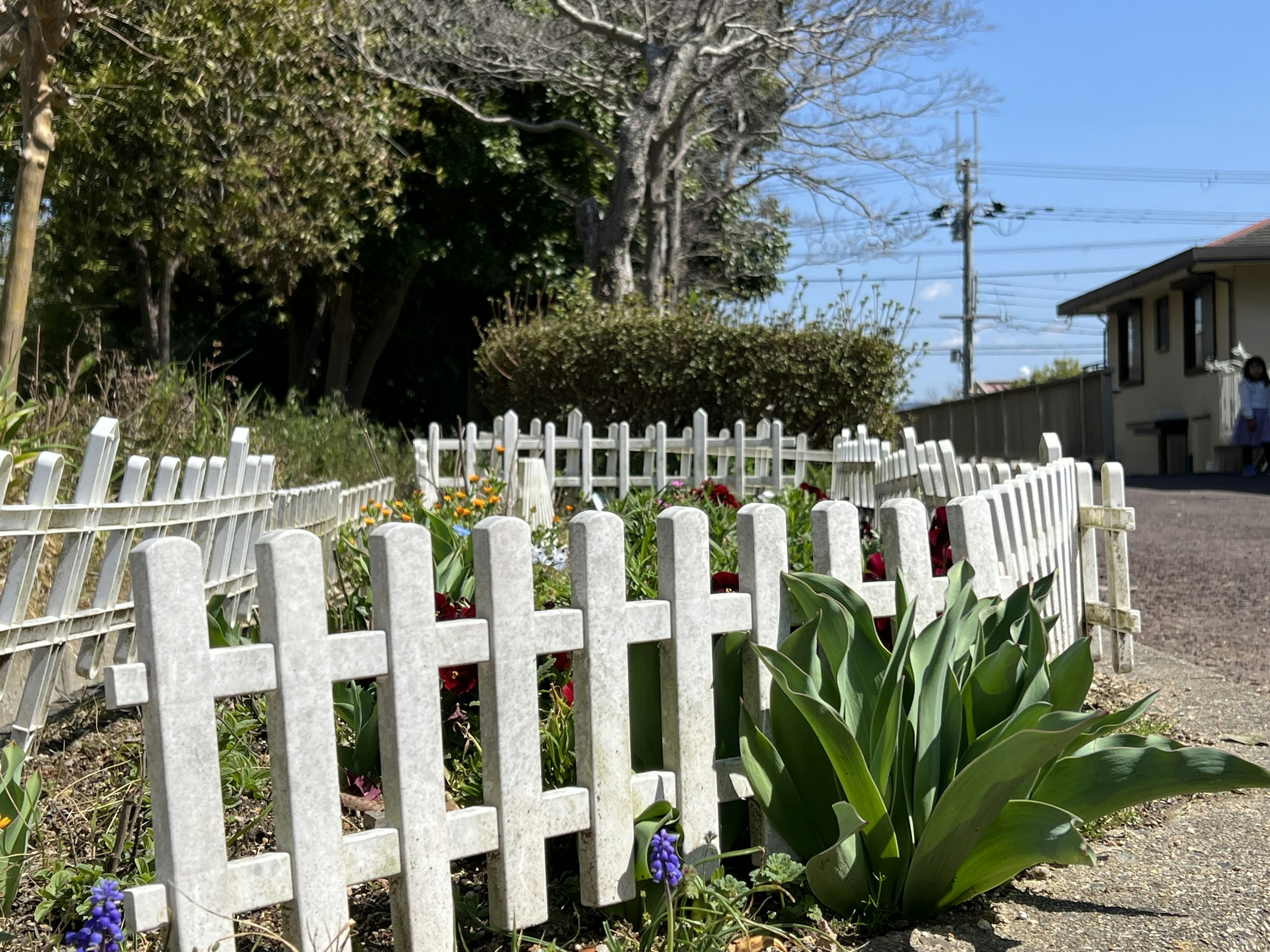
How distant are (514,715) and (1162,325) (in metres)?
24.9

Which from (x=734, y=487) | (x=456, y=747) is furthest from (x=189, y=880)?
(x=734, y=487)

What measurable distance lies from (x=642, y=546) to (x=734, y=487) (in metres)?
5.39

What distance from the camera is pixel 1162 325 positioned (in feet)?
79.6

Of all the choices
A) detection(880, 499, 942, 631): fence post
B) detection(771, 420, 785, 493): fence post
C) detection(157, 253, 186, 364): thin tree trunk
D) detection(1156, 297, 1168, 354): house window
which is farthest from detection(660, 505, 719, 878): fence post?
detection(1156, 297, 1168, 354): house window

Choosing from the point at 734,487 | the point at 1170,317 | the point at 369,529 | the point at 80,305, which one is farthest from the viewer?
the point at 1170,317

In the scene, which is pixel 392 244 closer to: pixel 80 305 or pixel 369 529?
pixel 80 305

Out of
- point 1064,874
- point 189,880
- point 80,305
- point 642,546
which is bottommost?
point 1064,874

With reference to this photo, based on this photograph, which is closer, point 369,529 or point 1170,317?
point 369,529

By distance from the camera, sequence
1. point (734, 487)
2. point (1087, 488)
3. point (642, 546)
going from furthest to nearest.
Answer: point (734, 487)
point (1087, 488)
point (642, 546)

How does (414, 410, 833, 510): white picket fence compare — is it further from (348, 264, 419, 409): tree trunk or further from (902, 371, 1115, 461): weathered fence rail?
(348, 264, 419, 409): tree trunk

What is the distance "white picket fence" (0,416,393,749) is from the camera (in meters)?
3.39

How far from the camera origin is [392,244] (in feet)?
61.1

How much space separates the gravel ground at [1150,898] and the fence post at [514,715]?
28.0 inches

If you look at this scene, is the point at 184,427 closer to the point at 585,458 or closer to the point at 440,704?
the point at 585,458
